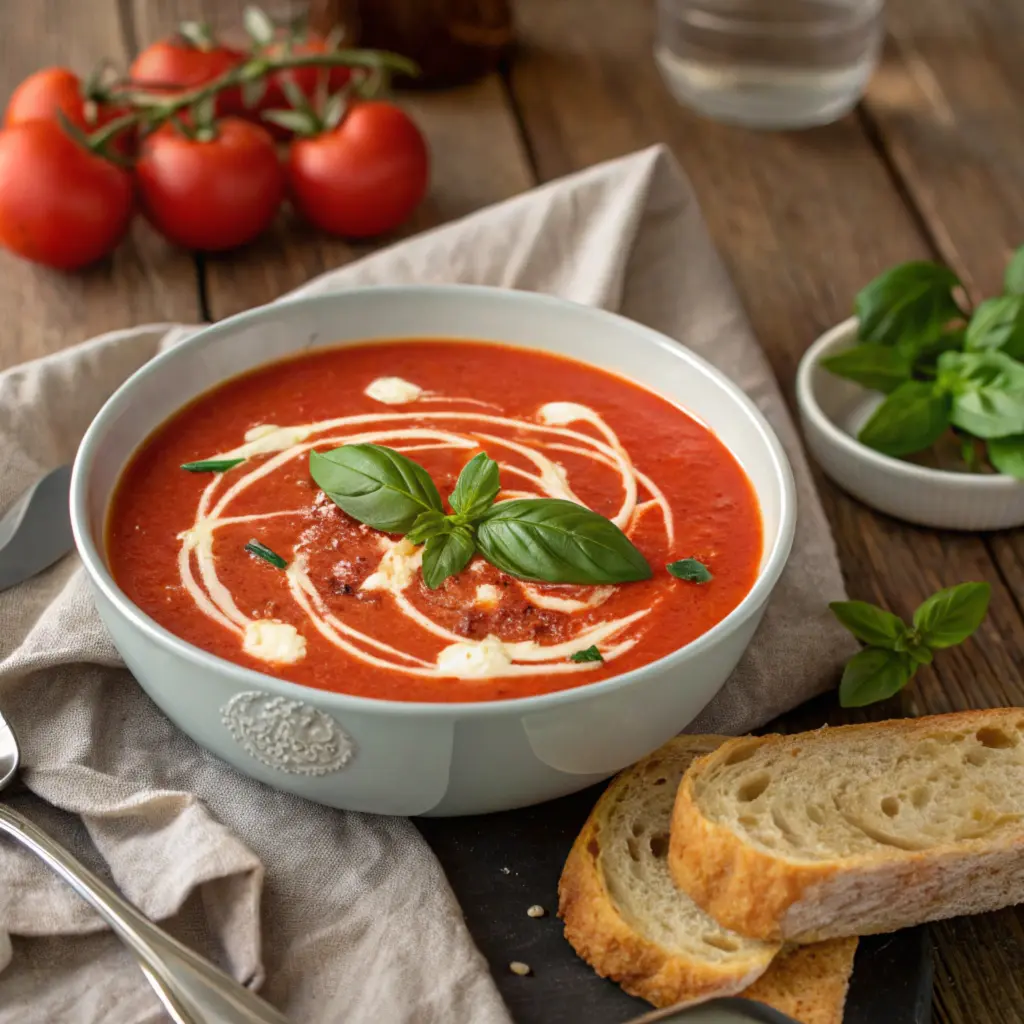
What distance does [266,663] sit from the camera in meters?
2.43

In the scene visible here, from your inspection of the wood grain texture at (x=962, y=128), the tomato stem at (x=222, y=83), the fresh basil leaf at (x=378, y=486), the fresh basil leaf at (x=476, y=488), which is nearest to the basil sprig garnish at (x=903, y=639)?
the wood grain texture at (x=962, y=128)

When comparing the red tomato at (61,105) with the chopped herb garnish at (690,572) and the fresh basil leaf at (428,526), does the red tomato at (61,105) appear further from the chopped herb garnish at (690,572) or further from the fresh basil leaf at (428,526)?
the chopped herb garnish at (690,572)

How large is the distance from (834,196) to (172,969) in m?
3.23

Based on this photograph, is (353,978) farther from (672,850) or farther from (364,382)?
(364,382)

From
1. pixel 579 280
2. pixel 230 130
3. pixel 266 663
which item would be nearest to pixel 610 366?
pixel 579 280

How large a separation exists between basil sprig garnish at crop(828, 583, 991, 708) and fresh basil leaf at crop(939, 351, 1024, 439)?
1.86 ft

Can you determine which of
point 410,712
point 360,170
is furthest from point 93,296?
point 410,712

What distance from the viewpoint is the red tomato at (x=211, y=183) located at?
3.86m

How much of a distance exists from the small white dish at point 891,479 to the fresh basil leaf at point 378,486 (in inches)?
44.6

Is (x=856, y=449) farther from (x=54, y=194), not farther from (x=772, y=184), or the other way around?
(x=54, y=194)

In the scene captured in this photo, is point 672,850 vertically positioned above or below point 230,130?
below

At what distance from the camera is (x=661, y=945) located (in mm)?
2266

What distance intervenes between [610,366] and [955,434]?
89cm

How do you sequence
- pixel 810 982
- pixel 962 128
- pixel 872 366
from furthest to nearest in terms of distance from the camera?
pixel 962 128 → pixel 872 366 → pixel 810 982
